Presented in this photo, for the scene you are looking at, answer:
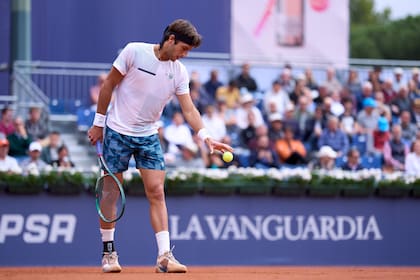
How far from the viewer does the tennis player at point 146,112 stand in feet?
31.8

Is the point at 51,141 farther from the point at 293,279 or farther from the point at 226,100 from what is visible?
the point at 293,279

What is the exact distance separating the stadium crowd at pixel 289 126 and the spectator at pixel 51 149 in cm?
1

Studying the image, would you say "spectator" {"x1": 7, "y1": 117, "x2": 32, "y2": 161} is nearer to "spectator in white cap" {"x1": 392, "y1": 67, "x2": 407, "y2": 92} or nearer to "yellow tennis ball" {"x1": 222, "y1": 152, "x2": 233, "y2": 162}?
"yellow tennis ball" {"x1": 222, "y1": 152, "x2": 233, "y2": 162}

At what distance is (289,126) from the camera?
17.8m

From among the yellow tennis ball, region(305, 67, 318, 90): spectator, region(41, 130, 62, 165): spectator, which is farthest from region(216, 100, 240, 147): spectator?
the yellow tennis ball

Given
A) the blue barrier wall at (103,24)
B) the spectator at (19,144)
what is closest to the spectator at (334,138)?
the blue barrier wall at (103,24)

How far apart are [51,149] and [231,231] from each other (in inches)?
118

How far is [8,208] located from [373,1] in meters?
55.8

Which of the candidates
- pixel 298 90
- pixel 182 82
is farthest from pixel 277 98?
pixel 182 82

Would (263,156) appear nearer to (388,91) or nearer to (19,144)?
(19,144)

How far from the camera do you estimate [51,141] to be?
15.9 m

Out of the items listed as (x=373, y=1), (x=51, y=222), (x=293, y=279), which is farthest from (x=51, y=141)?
(x=373, y=1)

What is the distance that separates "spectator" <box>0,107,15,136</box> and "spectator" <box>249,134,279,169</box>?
11.9 ft

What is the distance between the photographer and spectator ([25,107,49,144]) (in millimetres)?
16344
